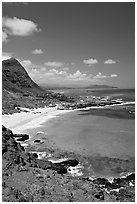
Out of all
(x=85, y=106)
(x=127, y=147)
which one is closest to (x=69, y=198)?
(x=127, y=147)

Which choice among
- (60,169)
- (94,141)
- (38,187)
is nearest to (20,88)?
(94,141)

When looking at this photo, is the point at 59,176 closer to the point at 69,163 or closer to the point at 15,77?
the point at 69,163

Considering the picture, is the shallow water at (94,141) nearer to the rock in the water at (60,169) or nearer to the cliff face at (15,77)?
the rock in the water at (60,169)

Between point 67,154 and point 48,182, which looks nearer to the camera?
point 48,182

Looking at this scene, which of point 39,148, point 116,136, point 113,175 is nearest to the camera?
point 113,175

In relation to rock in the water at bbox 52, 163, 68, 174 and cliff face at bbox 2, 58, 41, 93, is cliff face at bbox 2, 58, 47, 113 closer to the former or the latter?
cliff face at bbox 2, 58, 41, 93

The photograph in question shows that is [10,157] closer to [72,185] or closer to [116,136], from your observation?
[72,185]

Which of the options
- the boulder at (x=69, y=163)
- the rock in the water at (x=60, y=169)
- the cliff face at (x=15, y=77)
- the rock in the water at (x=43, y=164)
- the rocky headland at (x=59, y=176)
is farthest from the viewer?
the cliff face at (x=15, y=77)

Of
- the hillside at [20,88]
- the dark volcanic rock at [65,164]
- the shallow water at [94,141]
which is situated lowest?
the dark volcanic rock at [65,164]

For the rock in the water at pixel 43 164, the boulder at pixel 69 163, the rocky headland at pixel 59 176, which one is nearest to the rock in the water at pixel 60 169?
the rocky headland at pixel 59 176

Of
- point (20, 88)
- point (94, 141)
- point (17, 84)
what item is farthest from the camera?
point (17, 84)

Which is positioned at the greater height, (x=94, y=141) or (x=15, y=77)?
(x=15, y=77)
